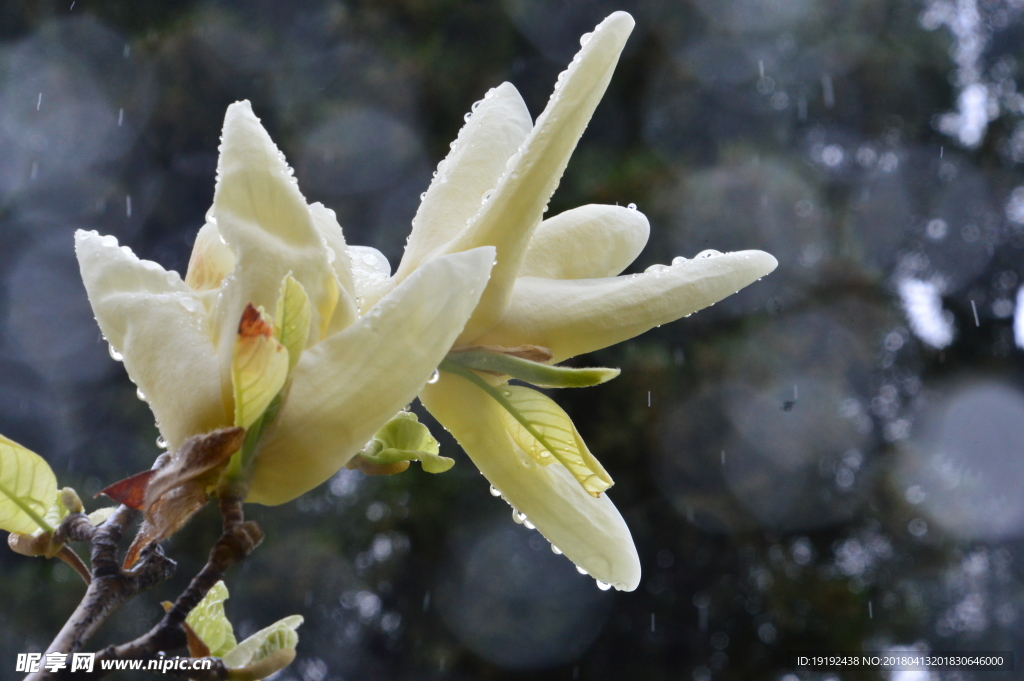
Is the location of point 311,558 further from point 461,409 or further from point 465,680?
point 461,409

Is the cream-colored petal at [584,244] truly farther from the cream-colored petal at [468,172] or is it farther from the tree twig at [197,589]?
the tree twig at [197,589]

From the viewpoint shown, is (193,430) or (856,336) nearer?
(193,430)

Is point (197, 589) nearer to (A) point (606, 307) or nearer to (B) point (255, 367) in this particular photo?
(B) point (255, 367)

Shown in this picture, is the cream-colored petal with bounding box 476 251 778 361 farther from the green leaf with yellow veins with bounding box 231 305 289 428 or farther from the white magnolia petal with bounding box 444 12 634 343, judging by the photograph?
the green leaf with yellow veins with bounding box 231 305 289 428

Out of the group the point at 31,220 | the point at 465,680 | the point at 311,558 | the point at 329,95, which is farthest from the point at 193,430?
the point at 31,220

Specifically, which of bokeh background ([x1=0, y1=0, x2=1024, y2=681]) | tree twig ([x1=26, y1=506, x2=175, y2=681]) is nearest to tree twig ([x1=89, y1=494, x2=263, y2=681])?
tree twig ([x1=26, y1=506, x2=175, y2=681])

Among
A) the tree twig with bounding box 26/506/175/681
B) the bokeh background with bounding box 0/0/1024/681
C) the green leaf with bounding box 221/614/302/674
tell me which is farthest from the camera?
the bokeh background with bounding box 0/0/1024/681
